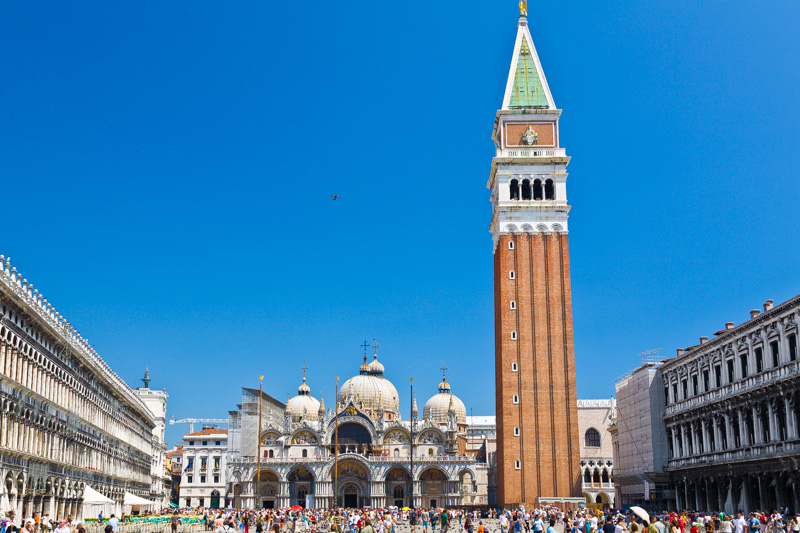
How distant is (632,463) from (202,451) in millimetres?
64396

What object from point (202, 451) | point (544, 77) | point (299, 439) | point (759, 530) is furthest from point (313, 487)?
point (759, 530)

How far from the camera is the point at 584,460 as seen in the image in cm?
8288

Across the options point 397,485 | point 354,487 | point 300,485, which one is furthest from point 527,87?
point 300,485

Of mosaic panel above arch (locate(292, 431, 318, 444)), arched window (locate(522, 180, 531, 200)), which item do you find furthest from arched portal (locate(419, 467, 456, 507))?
arched window (locate(522, 180, 531, 200))

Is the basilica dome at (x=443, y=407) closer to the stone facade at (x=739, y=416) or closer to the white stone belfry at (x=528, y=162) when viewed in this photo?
the white stone belfry at (x=528, y=162)

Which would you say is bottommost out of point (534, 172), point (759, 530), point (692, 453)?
point (759, 530)

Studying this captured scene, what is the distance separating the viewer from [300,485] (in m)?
87.8

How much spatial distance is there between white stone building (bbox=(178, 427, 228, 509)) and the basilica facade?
10.6 m

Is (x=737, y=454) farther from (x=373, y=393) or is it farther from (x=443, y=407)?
(x=443, y=407)

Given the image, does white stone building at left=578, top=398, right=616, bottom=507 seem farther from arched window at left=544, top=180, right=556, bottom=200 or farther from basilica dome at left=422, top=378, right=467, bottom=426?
arched window at left=544, top=180, right=556, bottom=200

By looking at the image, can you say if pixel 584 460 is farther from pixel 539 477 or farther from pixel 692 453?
pixel 692 453

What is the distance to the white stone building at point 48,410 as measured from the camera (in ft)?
107

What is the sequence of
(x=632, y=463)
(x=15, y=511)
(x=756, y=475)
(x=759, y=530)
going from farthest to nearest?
(x=632, y=463) → (x=756, y=475) → (x=15, y=511) → (x=759, y=530)

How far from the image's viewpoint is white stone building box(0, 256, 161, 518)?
3266 cm
